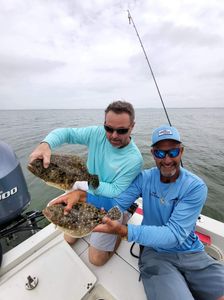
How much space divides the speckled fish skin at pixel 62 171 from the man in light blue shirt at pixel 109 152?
204mm

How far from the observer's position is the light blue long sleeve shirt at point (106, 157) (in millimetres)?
2453

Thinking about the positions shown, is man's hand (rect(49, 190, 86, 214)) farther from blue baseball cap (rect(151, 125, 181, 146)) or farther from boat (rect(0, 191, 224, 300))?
→ blue baseball cap (rect(151, 125, 181, 146))

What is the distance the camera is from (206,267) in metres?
2.10

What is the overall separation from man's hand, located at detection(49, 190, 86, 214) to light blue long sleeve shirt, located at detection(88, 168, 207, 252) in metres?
0.40

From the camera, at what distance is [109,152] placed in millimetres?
2641

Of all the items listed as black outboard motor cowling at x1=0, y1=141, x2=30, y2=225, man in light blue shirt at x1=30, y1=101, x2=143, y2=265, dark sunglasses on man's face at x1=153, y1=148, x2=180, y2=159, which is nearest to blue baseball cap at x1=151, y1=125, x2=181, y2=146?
dark sunglasses on man's face at x1=153, y1=148, x2=180, y2=159

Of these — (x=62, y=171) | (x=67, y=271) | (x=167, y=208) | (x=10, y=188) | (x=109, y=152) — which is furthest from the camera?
(x=10, y=188)

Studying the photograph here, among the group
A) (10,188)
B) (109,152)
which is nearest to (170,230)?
(109,152)

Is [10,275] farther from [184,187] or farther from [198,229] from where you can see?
[198,229]

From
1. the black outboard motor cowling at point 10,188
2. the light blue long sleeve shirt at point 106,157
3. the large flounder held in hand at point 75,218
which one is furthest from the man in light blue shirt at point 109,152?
the black outboard motor cowling at point 10,188

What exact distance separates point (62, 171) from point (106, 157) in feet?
2.85

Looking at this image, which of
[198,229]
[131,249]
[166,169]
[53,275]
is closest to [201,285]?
[198,229]

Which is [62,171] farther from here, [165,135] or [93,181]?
[165,135]

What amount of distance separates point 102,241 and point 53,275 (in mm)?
755
